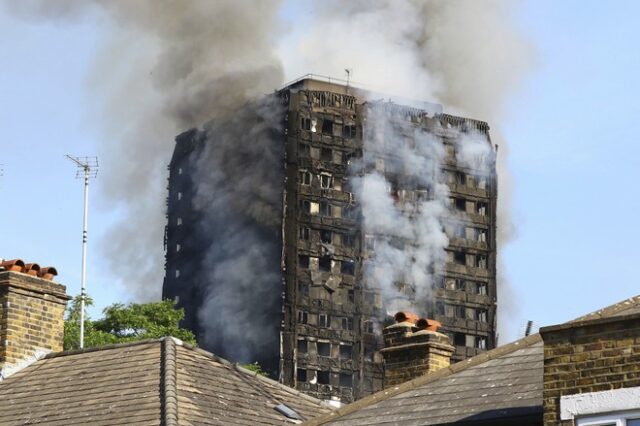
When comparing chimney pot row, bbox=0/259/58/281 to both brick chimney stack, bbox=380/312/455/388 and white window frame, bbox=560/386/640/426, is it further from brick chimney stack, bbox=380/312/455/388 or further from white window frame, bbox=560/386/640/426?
white window frame, bbox=560/386/640/426

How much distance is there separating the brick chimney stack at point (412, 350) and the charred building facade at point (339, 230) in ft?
400

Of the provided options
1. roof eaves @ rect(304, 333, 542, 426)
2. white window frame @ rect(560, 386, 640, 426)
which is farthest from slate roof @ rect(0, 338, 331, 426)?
white window frame @ rect(560, 386, 640, 426)

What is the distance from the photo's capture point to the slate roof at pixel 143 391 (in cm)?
3372

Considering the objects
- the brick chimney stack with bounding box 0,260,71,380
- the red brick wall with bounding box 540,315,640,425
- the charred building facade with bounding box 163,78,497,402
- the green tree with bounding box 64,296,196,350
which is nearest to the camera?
the red brick wall with bounding box 540,315,640,425

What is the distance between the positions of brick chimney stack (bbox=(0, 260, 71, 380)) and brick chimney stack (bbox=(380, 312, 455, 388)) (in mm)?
8164

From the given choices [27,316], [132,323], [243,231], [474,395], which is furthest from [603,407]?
[243,231]

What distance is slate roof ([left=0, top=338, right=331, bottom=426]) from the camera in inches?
1328

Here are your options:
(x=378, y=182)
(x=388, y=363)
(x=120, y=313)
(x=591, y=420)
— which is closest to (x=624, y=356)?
(x=591, y=420)

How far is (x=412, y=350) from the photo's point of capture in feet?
112

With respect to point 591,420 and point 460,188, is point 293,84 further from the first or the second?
point 591,420

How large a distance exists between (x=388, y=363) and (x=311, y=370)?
418 feet

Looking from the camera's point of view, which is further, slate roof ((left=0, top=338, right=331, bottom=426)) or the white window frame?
slate roof ((left=0, top=338, right=331, bottom=426))

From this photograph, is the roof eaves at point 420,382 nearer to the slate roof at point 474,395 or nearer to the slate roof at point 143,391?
Answer: the slate roof at point 474,395

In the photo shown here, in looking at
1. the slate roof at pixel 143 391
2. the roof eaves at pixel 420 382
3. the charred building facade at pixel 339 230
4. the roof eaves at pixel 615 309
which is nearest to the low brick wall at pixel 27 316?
the slate roof at pixel 143 391
